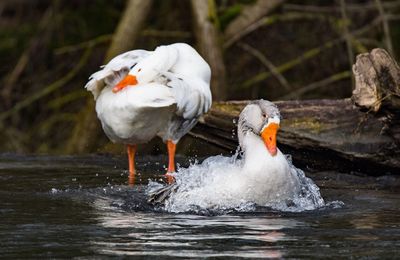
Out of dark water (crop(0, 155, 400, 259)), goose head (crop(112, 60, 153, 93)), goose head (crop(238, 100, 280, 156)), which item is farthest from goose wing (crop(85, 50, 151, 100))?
goose head (crop(238, 100, 280, 156))

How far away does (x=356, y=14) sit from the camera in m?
15.4

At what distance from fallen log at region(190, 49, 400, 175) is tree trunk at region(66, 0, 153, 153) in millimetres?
3656

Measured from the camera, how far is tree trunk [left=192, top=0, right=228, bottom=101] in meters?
13.4

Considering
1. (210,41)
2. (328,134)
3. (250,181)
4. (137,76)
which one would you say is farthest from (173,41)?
(250,181)

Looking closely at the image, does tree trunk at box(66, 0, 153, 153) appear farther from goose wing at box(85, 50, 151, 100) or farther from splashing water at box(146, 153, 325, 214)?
splashing water at box(146, 153, 325, 214)

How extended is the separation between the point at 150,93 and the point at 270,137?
1633 millimetres

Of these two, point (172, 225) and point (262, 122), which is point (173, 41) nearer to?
point (262, 122)

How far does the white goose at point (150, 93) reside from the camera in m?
8.77

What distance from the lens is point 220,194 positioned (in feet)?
23.3

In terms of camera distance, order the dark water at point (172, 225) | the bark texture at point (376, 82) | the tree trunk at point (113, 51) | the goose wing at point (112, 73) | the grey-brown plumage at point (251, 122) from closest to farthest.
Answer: the dark water at point (172, 225) < the grey-brown plumage at point (251, 122) < the bark texture at point (376, 82) < the goose wing at point (112, 73) < the tree trunk at point (113, 51)

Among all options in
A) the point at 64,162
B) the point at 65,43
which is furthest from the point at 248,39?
the point at 64,162

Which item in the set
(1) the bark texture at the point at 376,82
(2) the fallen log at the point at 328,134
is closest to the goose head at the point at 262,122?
(1) the bark texture at the point at 376,82

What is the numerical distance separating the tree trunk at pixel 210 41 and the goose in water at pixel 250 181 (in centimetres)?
583

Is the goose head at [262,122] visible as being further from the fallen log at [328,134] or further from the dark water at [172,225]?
the fallen log at [328,134]
